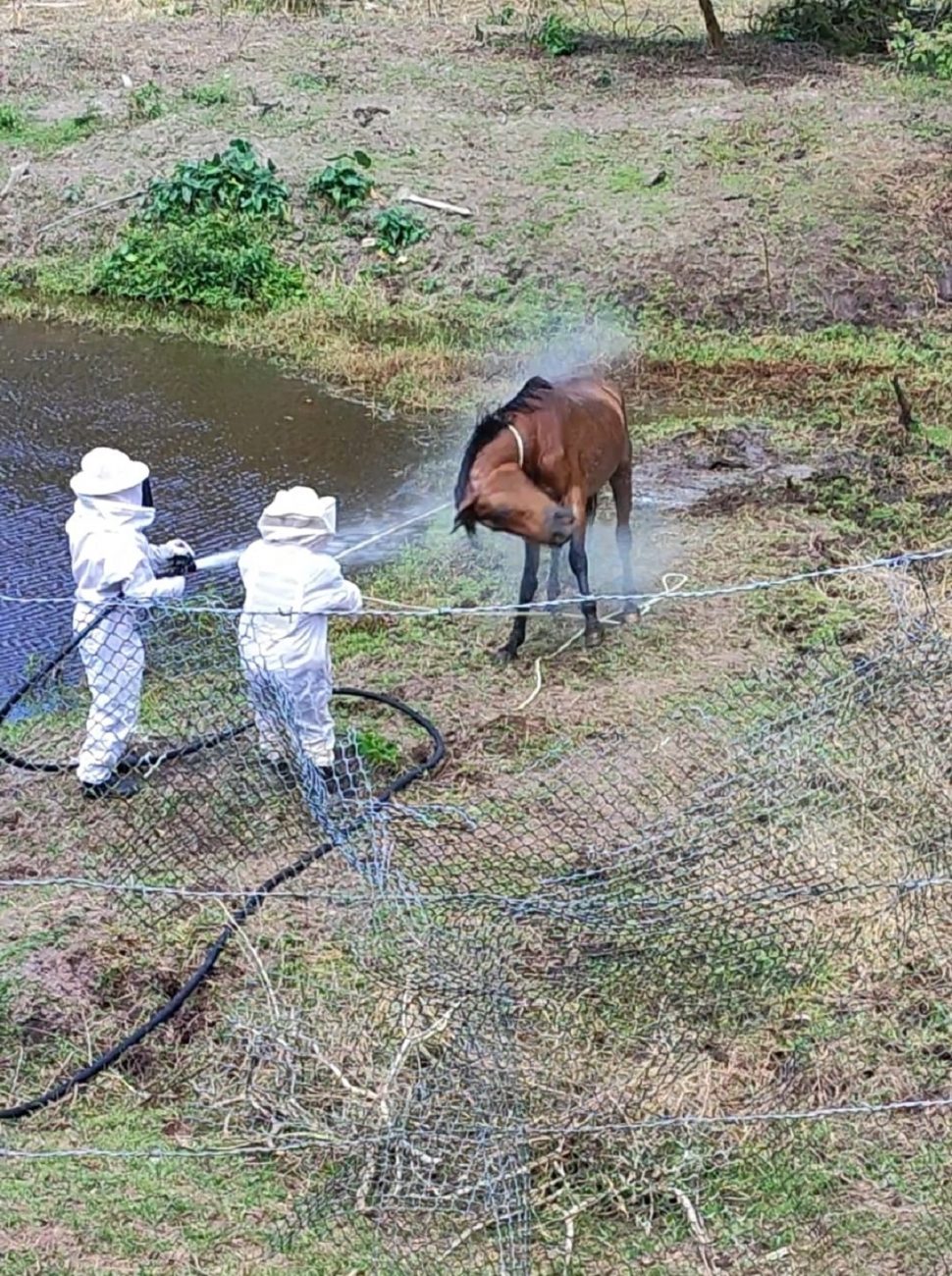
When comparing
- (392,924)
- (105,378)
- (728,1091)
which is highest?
(392,924)

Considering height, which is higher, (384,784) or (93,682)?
(93,682)

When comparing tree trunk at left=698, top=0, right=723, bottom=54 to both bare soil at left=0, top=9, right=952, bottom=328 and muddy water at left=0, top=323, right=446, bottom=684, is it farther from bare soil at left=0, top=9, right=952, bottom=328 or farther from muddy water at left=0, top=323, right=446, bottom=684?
muddy water at left=0, top=323, right=446, bottom=684

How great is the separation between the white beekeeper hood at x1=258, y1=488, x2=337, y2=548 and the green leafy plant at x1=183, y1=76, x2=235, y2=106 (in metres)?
12.0

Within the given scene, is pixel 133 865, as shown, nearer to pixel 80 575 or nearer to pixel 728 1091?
pixel 80 575

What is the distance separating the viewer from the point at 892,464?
419 inches

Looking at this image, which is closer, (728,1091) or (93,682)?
(728,1091)

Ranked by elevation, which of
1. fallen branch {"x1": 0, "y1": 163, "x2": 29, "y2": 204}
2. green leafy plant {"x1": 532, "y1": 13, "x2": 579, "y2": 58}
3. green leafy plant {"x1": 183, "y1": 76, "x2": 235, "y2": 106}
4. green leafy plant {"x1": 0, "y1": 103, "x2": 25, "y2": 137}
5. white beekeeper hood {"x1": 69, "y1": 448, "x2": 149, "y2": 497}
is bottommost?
fallen branch {"x1": 0, "y1": 163, "x2": 29, "y2": 204}

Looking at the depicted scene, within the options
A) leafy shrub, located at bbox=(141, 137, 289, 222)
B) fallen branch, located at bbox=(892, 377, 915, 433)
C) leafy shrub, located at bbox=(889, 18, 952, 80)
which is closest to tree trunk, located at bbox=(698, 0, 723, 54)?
leafy shrub, located at bbox=(889, 18, 952, 80)

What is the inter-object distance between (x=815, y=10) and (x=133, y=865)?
56.0 ft

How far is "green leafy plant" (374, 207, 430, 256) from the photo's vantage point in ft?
49.2

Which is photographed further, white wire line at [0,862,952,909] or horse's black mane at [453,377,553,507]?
horse's black mane at [453,377,553,507]

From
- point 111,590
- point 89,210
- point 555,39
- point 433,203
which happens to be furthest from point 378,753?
point 555,39

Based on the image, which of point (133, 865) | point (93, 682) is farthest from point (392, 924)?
point (93, 682)

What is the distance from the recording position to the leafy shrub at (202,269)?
1454 cm
